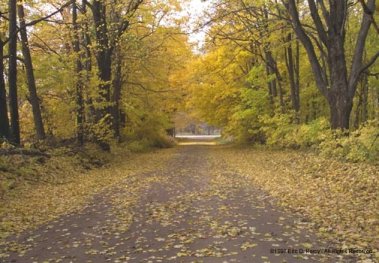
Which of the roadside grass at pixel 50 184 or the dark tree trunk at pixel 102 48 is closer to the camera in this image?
the roadside grass at pixel 50 184

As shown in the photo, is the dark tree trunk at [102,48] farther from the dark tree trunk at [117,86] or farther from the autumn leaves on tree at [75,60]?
the dark tree trunk at [117,86]

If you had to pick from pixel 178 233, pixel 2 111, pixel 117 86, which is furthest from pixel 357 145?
pixel 117 86

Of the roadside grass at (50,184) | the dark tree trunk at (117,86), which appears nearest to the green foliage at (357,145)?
the roadside grass at (50,184)

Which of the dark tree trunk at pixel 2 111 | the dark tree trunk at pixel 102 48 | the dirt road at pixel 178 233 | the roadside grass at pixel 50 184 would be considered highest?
the dark tree trunk at pixel 102 48

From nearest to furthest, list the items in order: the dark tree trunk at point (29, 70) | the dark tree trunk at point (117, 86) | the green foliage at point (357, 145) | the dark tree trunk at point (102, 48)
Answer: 1. the green foliage at point (357, 145)
2. the dark tree trunk at point (29, 70)
3. the dark tree trunk at point (102, 48)
4. the dark tree trunk at point (117, 86)

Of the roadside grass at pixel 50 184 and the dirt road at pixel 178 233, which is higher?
the roadside grass at pixel 50 184

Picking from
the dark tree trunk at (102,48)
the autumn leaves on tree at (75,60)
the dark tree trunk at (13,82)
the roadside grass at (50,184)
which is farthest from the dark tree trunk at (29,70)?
the dark tree trunk at (102,48)

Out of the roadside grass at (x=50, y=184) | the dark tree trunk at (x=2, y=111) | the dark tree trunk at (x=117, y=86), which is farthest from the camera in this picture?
the dark tree trunk at (x=117, y=86)

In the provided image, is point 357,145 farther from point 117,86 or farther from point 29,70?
point 117,86

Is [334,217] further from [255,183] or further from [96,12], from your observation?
[96,12]

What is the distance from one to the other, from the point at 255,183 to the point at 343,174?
247 centimetres

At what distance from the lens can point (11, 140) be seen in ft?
49.9

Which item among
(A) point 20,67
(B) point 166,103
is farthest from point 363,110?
(A) point 20,67

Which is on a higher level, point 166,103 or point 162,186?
point 166,103
